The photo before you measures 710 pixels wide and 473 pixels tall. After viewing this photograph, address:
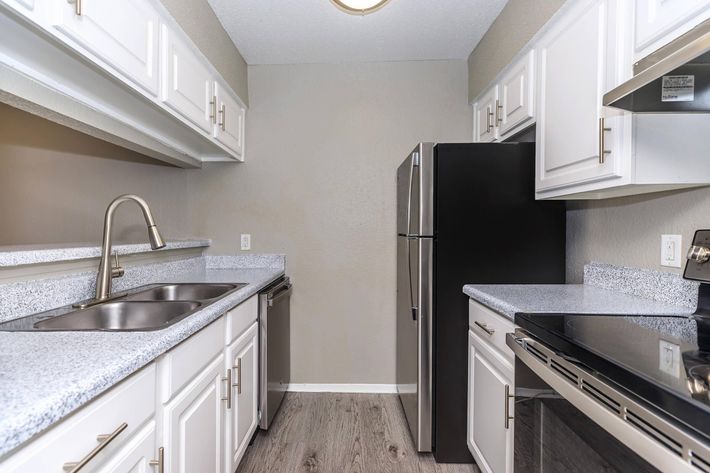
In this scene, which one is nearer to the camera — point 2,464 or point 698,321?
point 2,464

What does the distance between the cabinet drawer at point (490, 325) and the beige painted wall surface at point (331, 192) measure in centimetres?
110

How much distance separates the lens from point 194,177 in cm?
278

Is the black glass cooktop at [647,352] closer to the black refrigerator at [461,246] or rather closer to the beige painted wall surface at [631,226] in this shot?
the beige painted wall surface at [631,226]

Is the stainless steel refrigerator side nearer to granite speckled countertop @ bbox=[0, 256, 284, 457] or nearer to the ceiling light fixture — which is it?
the ceiling light fixture

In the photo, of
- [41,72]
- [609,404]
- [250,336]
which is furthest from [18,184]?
[609,404]

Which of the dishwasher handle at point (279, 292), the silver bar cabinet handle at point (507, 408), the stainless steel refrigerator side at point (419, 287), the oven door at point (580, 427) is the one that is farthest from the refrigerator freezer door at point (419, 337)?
the dishwasher handle at point (279, 292)

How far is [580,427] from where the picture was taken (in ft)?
2.79

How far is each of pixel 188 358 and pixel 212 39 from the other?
174 cm

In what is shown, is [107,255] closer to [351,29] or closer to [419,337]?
[419,337]

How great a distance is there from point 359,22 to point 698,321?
2149 millimetres

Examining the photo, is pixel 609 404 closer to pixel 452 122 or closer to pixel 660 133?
pixel 660 133

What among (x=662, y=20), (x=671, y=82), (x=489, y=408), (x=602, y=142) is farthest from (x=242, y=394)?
(x=662, y=20)

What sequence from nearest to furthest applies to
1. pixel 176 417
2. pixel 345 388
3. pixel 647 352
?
1. pixel 647 352
2. pixel 176 417
3. pixel 345 388

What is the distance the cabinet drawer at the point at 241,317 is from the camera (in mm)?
1583
